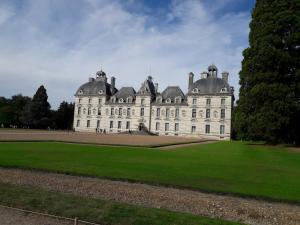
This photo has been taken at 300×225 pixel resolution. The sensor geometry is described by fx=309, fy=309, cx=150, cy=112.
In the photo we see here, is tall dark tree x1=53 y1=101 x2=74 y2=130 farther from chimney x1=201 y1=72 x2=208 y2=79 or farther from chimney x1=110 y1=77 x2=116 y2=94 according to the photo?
chimney x1=201 y1=72 x2=208 y2=79

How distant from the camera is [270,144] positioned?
2962cm

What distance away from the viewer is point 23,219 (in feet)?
17.8

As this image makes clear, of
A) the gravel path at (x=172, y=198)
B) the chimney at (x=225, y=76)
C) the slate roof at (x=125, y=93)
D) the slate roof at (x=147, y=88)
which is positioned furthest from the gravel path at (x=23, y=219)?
the slate roof at (x=125, y=93)

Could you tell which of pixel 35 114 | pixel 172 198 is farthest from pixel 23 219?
pixel 35 114

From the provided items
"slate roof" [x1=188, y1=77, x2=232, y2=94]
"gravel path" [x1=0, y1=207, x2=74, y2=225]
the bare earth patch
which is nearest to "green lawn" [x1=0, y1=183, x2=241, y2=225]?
"gravel path" [x1=0, y1=207, x2=74, y2=225]

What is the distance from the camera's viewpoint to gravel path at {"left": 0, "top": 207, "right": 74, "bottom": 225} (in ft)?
17.3

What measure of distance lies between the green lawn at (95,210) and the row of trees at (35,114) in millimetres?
58798

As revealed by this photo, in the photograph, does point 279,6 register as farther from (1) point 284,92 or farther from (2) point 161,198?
(2) point 161,198

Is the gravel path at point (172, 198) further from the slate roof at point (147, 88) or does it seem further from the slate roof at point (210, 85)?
the slate roof at point (147, 88)

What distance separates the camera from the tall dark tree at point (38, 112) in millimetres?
61875

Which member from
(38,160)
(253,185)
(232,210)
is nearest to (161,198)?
(232,210)

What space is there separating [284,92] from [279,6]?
8.48m

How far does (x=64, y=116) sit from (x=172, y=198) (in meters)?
67.5

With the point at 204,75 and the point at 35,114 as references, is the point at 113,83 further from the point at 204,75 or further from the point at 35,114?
the point at 204,75
